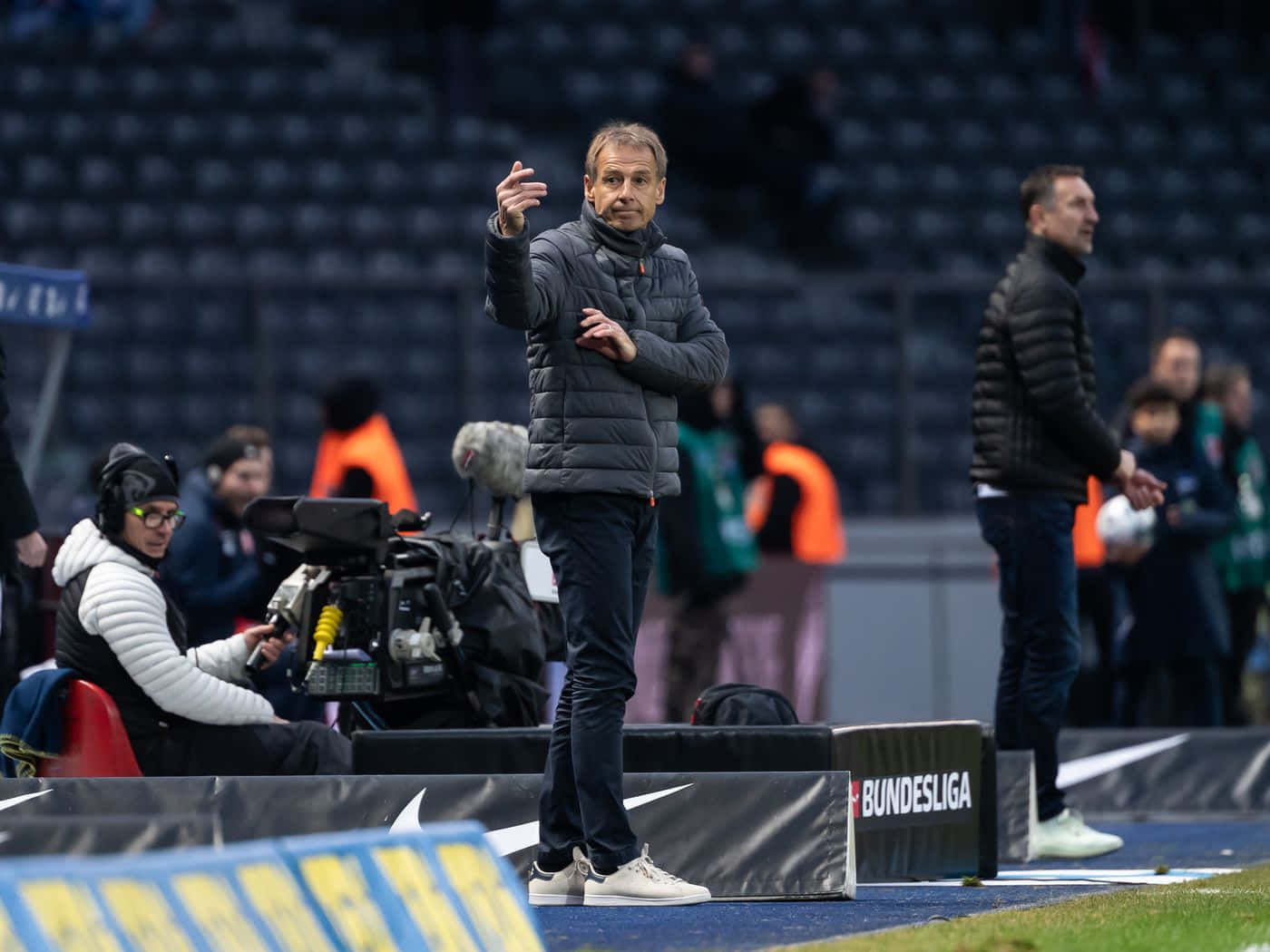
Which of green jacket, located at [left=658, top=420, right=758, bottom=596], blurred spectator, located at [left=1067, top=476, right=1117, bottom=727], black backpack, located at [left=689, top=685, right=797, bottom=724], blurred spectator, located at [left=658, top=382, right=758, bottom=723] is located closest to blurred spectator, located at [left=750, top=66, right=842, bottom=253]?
blurred spectator, located at [left=658, top=382, right=758, bottom=723]

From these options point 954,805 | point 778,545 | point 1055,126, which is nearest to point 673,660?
point 778,545

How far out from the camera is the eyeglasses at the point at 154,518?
23.4 feet

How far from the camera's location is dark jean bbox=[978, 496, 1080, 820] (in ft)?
25.9

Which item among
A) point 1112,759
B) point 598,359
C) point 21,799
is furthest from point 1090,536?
point 21,799

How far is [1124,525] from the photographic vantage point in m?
10.7

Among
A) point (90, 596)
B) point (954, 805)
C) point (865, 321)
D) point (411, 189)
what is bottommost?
point (954, 805)

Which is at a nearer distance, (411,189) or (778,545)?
(778,545)

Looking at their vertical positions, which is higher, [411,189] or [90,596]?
[411,189]

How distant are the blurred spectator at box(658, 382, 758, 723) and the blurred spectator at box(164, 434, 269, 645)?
287 centimetres

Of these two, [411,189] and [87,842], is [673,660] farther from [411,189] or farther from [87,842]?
[87,842]

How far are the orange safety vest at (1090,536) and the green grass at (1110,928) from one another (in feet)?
16.0

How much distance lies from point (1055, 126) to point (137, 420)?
797cm

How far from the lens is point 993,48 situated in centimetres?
1906

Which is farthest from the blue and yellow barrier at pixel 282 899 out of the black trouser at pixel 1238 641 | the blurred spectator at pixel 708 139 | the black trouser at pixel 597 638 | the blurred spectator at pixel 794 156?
the blurred spectator at pixel 794 156
